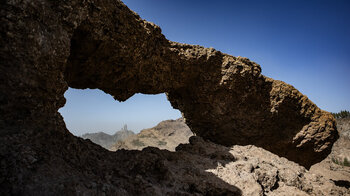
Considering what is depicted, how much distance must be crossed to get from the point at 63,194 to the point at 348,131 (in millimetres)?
28040

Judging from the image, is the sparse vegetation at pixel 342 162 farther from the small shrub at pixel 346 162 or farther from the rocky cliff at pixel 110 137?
the rocky cliff at pixel 110 137

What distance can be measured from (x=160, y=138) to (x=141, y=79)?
1110 inches

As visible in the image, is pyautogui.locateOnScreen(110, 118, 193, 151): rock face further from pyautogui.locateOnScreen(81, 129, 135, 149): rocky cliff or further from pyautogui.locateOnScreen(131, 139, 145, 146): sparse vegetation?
pyautogui.locateOnScreen(81, 129, 135, 149): rocky cliff

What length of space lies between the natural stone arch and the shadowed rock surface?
2cm

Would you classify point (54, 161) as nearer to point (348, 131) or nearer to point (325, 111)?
point (325, 111)

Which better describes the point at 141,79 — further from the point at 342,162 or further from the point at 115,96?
the point at 342,162

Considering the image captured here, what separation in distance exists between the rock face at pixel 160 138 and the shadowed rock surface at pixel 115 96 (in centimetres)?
2252

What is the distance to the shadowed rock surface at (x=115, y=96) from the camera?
2.06 meters

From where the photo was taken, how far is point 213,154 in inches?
176

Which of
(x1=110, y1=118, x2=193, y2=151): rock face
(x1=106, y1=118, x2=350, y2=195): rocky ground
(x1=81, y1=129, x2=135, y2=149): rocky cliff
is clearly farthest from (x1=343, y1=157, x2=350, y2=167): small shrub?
(x1=81, y1=129, x2=135, y2=149): rocky cliff

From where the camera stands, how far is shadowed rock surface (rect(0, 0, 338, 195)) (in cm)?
206

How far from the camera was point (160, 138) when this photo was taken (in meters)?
32.2

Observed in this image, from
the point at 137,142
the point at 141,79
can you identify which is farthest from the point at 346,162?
the point at 137,142

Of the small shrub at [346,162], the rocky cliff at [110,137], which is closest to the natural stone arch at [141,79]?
the small shrub at [346,162]
